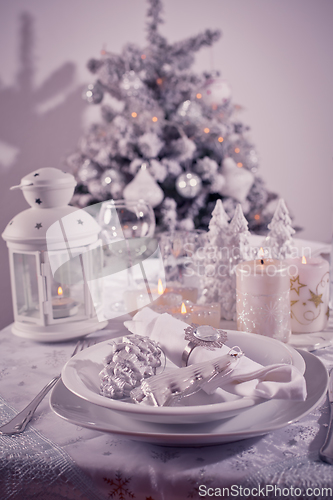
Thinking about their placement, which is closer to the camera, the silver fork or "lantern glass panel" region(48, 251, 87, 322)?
the silver fork

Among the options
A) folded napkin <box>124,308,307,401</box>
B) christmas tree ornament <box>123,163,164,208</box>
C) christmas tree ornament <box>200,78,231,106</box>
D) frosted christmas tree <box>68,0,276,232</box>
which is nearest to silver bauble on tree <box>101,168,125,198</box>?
frosted christmas tree <box>68,0,276,232</box>

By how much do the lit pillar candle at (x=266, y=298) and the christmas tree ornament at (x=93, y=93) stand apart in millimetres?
2039

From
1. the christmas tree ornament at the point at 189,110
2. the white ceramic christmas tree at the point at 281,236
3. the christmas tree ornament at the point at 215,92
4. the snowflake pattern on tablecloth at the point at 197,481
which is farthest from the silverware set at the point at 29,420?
the christmas tree ornament at the point at 215,92

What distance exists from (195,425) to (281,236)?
0.54 metres

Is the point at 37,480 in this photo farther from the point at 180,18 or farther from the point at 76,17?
the point at 180,18

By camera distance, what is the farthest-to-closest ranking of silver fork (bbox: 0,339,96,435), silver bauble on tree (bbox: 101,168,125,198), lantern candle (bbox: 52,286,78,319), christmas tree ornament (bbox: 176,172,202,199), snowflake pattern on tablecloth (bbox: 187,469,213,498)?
1. silver bauble on tree (bbox: 101,168,125,198)
2. christmas tree ornament (bbox: 176,172,202,199)
3. lantern candle (bbox: 52,286,78,319)
4. silver fork (bbox: 0,339,96,435)
5. snowflake pattern on tablecloth (bbox: 187,469,213,498)

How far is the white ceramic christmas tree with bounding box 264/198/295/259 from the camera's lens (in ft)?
2.95

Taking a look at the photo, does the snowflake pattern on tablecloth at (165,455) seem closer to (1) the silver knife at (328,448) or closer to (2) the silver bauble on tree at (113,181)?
(1) the silver knife at (328,448)

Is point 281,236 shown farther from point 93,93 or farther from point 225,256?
point 93,93

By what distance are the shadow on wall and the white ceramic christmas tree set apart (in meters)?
2.03

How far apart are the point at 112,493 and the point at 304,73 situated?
337cm

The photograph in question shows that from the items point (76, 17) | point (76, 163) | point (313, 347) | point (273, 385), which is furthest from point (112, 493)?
point (76, 17)

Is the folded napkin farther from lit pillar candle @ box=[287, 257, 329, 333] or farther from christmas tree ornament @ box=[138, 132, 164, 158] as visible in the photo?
christmas tree ornament @ box=[138, 132, 164, 158]

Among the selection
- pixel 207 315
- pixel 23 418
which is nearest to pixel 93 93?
pixel 207 315
